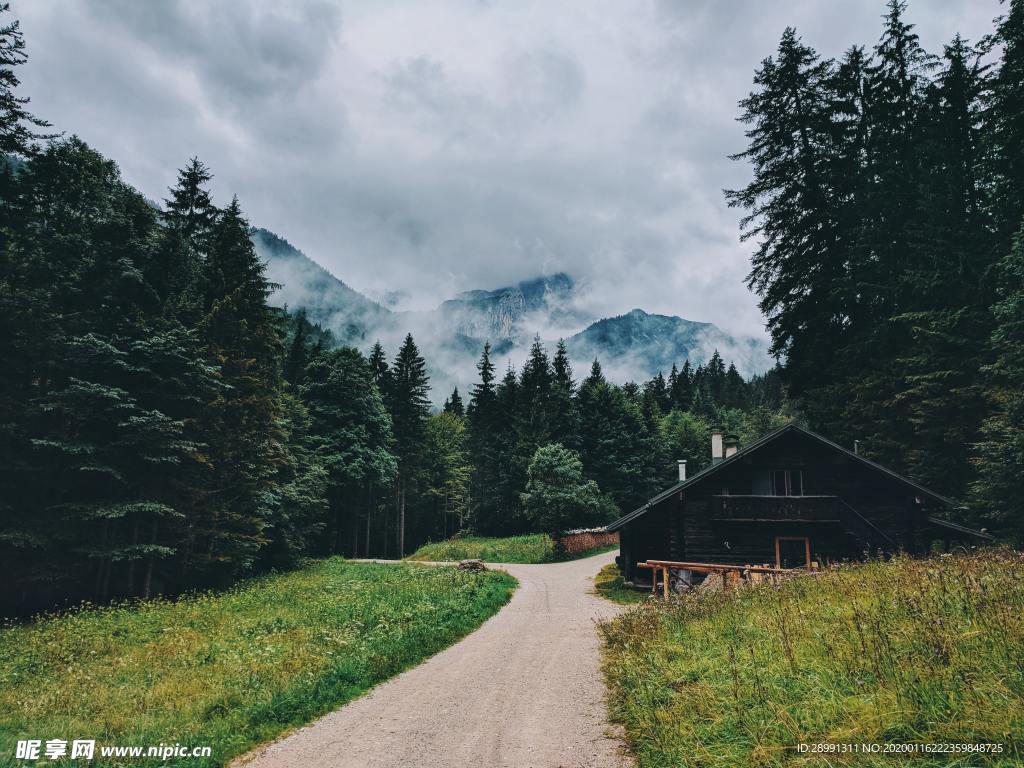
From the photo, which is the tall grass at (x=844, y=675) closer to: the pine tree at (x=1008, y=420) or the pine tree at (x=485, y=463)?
the pine tree at (x=1008, y=420)

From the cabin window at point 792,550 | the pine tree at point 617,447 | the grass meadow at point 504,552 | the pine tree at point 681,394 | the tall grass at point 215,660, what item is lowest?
the grass meadow at point 504,552

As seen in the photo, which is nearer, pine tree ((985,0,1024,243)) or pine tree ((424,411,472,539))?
pine tree ((985,0,1024,243))

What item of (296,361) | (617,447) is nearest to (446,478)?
(617,447)

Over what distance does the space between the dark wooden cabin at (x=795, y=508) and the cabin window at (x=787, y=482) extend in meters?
0.04

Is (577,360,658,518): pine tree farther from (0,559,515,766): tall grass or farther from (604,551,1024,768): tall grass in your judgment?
(604,551,1024,768): tall grass

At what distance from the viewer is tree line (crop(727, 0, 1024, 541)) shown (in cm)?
1847

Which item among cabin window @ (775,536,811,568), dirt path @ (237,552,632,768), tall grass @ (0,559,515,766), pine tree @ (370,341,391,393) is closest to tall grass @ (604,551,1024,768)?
dirt path @ (237,552,632,768)

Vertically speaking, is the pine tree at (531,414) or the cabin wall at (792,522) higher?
the pine tree at (531,414)

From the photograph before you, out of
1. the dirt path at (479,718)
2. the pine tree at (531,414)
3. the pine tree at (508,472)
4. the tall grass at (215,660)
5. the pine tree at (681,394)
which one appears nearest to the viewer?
the dirt path at (479,718)

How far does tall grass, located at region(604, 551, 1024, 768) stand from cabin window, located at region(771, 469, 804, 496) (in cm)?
1412

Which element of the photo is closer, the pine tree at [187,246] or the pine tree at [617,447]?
the pine tree at [187,246]

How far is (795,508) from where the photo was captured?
2169 centimetres

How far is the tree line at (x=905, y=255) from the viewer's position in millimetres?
18469

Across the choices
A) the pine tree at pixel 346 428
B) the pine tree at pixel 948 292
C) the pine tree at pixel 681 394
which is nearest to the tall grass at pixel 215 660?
the pine tree at pixel 948 292
